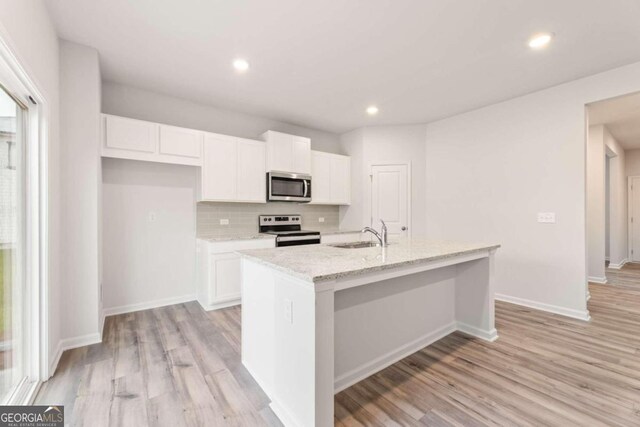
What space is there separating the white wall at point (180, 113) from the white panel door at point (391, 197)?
5.32 ft

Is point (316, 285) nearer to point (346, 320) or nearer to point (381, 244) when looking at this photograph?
point (346, 320)

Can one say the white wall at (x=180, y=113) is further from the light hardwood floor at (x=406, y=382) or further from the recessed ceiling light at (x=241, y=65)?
the light hardwood floor at (x=406, y=382)

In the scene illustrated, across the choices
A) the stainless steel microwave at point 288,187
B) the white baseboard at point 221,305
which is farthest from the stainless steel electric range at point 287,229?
the white baseboard at point 221,305

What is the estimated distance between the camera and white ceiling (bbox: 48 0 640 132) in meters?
2.06

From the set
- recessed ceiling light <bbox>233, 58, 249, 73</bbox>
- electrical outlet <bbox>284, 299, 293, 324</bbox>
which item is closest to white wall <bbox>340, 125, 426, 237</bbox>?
recessed ceiling light <bbox>233, 58, 249, 73</bbox>

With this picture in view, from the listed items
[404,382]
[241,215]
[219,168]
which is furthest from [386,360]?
[219,168]

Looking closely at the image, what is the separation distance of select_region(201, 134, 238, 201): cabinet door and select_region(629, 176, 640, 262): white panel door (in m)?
8.33

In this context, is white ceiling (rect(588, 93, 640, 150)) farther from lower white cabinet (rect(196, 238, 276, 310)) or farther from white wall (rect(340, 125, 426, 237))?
lower white cabinet (rect(196, 238, 276, 310))

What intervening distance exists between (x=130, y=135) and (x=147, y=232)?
116cm

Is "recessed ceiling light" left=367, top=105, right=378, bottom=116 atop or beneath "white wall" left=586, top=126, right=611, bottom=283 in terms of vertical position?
atop

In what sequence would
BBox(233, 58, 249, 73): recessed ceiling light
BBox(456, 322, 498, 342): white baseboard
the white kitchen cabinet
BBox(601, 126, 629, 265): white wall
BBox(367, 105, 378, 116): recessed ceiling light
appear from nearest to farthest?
BBox(456, 322, 498, 342): white baseboard < BBox(233, 58, 249, 73): recessed ceiling light < the white kitchen cabinet < BBox(367, 105, 378, 116): recessed ceiling light < BBox(601, 126, 629, 265): white wall

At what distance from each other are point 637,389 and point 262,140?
439cm

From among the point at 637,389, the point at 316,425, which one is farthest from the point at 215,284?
the point at 637,389

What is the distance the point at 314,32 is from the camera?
2316 mm
